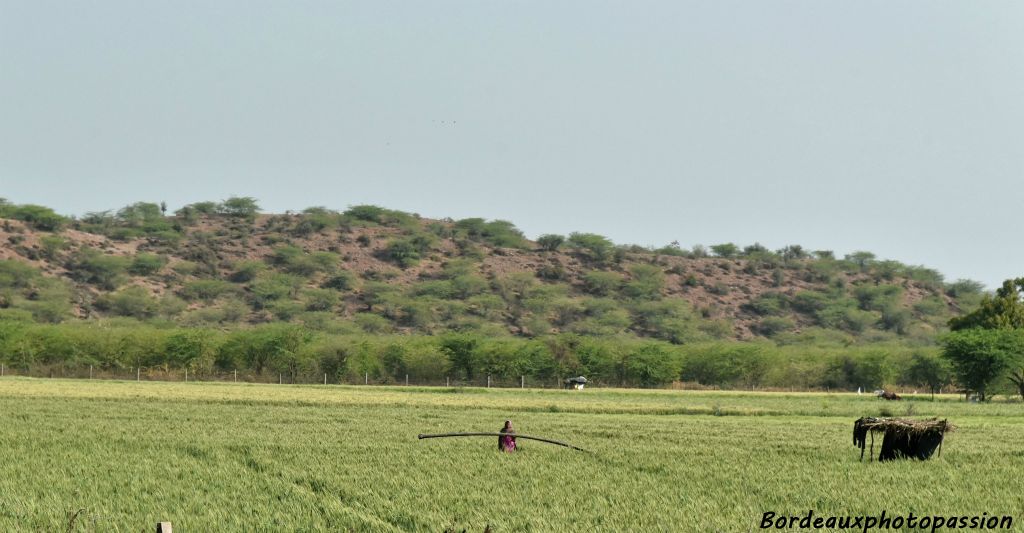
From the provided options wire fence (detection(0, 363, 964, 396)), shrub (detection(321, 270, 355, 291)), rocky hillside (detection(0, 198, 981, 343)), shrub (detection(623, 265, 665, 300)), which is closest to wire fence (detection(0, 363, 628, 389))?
wire fence (detection(0, 363, 964, 396))

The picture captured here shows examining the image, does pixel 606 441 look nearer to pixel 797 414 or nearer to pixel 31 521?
pixel 31 521

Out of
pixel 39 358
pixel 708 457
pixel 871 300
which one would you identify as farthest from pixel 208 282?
pixel 708 457

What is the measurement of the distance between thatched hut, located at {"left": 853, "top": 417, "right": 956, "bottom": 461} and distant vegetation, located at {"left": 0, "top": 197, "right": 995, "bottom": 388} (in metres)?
70.7

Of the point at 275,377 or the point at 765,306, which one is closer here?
the point at 275,377

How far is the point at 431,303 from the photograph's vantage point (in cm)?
15988

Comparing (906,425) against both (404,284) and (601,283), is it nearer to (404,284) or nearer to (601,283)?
(404,284)

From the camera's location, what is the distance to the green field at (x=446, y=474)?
19.8m

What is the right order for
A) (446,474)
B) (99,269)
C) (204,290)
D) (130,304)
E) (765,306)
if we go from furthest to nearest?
(765,306), (99,269), (204,290), (130,304), (446,474)

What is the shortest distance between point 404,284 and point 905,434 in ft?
465

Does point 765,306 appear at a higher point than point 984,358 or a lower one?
higher

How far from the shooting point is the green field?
19828mm

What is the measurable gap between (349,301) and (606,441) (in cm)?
12763

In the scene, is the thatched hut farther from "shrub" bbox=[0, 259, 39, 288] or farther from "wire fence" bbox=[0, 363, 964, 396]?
"shrub" bbox=[0, 259, 39, 288]

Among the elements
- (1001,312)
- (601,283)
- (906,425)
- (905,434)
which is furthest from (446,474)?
(601,283)
